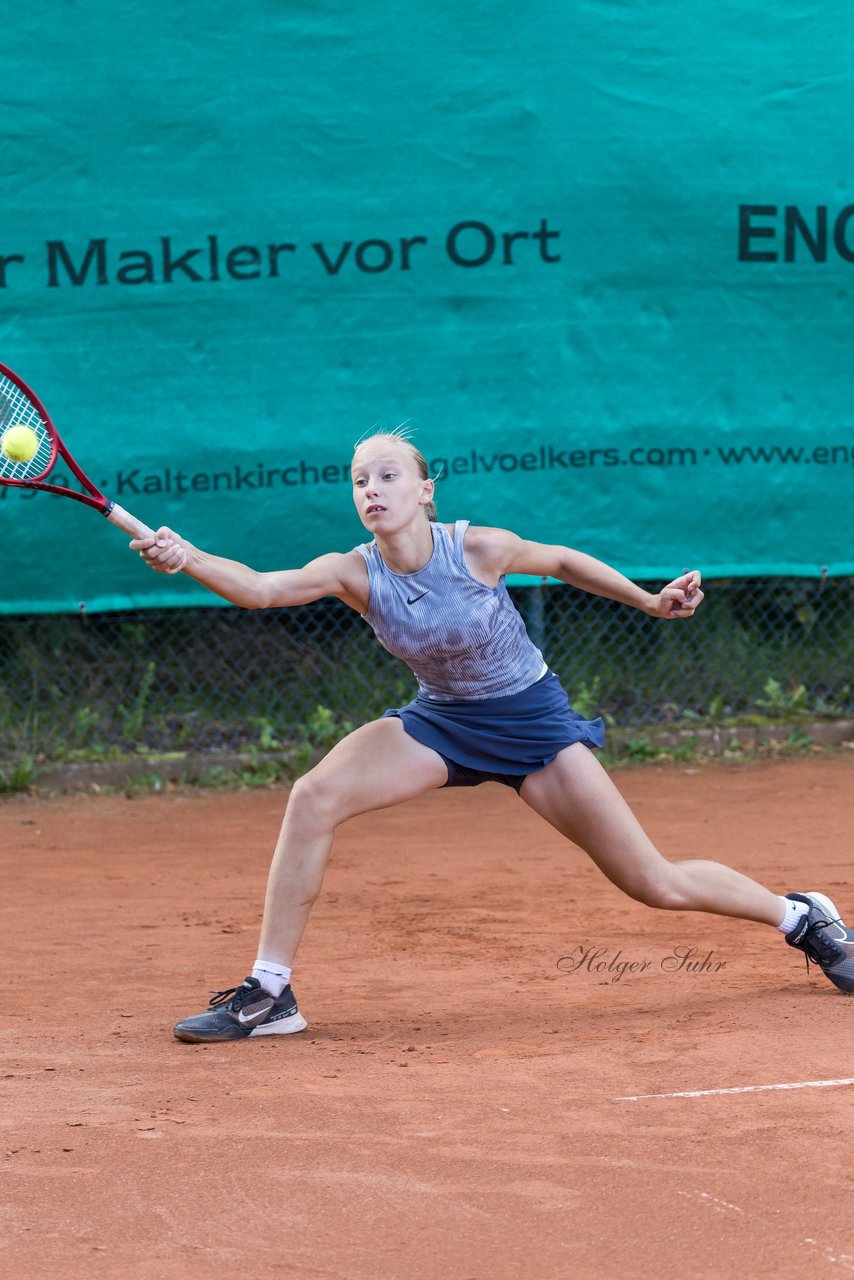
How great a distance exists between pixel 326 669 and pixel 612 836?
11.4 feet

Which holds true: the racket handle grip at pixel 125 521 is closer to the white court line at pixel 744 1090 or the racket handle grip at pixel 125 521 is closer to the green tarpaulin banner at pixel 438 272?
the white court line at pixel 744 1090

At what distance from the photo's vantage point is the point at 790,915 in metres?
3.92

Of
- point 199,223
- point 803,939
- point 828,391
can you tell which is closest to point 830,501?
point 828,391

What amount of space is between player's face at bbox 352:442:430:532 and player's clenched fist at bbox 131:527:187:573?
0.46m

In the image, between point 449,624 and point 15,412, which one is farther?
point 15,412

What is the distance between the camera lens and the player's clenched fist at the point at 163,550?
3.31m

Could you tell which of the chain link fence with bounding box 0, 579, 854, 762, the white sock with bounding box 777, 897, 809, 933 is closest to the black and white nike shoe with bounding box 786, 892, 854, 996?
the white sock with bounding box 777, 897, 809, 933

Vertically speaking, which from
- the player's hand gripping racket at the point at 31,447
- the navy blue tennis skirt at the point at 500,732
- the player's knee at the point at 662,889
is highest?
the player's hand gripping racket at the point at 31,447

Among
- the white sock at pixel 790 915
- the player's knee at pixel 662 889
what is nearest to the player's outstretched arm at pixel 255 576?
the player's knee at pixel 662 889

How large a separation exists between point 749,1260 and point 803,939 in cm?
152

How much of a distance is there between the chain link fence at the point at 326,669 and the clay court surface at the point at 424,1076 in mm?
1155

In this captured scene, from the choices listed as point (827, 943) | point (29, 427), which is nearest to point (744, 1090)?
point (827, 943)

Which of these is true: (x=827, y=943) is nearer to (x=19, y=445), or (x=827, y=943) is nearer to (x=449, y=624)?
(x=449, y=624)

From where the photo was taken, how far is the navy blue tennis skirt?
373 cm
